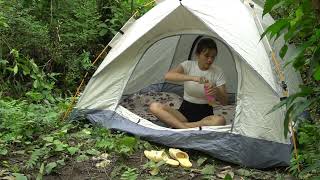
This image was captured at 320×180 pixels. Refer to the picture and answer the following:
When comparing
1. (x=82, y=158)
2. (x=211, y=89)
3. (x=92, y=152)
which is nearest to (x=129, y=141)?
(x=92, y=152)

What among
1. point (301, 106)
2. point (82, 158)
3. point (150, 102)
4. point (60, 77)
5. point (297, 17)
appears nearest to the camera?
point (301, 106)

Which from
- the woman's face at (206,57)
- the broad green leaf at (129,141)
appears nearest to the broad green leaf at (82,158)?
the broad green leaf at (129,141)

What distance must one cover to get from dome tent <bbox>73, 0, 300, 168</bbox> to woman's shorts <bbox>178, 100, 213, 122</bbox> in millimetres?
445

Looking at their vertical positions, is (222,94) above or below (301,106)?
below

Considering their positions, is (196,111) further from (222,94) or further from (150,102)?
(150,102)

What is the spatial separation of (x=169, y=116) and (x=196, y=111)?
0.31 metres

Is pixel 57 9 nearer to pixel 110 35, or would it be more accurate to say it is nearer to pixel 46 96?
pixel 110 35

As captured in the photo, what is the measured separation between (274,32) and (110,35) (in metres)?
5.19

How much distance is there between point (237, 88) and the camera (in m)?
4.21

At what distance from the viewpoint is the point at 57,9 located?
6.19 m

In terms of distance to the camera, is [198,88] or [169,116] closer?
[169,116]

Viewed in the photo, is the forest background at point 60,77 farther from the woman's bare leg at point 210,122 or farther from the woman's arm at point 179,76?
the woman's arm at point 179,76

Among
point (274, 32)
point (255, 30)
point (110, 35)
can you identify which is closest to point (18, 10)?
point (110, 35)

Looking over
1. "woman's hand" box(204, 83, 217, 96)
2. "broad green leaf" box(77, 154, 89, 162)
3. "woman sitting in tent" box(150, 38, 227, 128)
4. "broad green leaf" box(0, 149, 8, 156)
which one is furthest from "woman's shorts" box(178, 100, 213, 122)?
"broad green leaf" box(0, 149, 8, 156)
